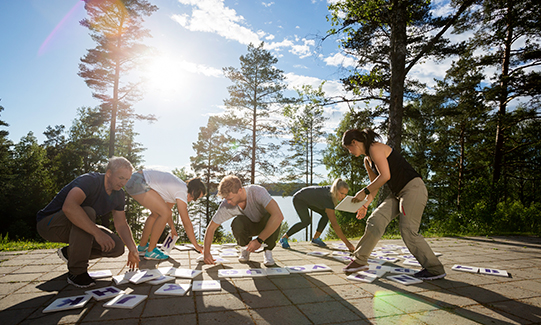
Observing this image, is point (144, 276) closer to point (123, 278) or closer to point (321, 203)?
point (123, 278)

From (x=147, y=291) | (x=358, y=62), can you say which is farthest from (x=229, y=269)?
(x=358, y=62)

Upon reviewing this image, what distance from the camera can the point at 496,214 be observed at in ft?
29.6

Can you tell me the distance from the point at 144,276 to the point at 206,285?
30.2 inches

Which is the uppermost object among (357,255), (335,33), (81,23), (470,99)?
(81,23)

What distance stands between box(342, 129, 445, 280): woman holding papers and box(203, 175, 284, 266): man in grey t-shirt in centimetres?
107

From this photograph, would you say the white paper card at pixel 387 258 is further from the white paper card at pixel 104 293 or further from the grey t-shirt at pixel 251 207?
the white paper card at pixel 104 293

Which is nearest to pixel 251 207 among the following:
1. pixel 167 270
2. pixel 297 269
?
pixel 297 269

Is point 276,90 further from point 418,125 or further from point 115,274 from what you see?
point 115,274

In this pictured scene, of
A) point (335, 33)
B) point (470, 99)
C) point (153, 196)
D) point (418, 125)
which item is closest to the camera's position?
point (153, 196)

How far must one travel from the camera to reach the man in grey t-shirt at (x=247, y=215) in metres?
3.57

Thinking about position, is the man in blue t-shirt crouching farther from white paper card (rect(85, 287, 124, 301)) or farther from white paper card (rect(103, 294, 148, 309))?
white paper card (rect(103, 294, 148, 309))

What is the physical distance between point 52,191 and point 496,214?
30.0 m

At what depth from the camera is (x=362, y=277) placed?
3258mm

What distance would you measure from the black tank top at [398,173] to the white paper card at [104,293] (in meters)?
3.19
